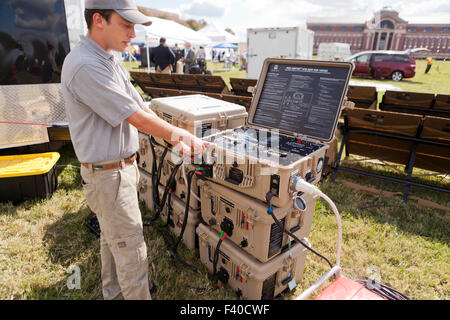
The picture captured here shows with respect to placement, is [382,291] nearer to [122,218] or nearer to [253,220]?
[253,220]

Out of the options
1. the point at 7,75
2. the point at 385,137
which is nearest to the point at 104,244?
the point at 7,75

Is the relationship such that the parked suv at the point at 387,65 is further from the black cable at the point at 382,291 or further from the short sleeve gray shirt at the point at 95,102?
the short sleeve gray shirt at the point at 95,102

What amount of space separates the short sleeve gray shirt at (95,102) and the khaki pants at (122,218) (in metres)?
0.15

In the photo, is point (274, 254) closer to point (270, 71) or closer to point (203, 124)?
point (203, 124)

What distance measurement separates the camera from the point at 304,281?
3.02m

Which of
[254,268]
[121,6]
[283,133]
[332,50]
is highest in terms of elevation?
[332,50]

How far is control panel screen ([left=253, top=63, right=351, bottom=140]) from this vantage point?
2576 millimetres

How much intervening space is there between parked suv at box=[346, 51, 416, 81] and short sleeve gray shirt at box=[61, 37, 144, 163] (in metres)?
22.5

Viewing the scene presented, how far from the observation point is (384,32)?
8000 cm

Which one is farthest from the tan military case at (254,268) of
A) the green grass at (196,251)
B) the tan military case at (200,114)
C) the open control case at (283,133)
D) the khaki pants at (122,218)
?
the tan military case at (200,114)

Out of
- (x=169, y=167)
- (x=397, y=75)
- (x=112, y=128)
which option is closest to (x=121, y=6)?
(x=112, y=128)

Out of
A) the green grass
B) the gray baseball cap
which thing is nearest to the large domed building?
the green grass

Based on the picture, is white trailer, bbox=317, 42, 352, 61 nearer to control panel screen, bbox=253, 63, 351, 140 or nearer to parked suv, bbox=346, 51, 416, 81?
parked suv, bbox=346, 51, 416, 81

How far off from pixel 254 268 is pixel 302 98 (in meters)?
1.68
